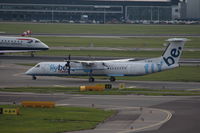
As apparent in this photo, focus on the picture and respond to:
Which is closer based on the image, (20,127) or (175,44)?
(20,127)

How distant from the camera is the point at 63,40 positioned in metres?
141

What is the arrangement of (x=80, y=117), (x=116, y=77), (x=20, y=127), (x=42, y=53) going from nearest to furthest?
(x=20, y=127) → (x=80, y=117) → (x=116, y=77) → (x=42, y=53)

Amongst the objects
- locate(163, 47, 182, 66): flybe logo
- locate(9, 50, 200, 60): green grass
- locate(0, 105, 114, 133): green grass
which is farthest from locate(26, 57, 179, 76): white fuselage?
locate(9, 50, 200, 60): green grass

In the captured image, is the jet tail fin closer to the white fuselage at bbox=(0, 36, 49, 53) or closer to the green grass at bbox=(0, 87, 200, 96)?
the green grass at bbox=(0, 87, 200, 96)

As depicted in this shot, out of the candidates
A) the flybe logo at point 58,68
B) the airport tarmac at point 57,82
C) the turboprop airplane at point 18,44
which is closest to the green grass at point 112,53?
the turboprop airplane at point 18,44

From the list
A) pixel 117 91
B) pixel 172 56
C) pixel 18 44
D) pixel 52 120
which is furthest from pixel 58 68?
pixel 18 44

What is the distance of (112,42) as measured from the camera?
136 m

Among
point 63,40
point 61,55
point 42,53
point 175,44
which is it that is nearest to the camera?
point 175,44

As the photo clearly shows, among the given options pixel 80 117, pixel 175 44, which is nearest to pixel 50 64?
pixel 175 44

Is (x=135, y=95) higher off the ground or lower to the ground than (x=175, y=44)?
lower

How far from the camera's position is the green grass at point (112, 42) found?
5084 inches

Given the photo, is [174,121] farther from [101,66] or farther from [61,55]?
[61,55]

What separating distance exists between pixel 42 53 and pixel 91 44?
17211 millimetres

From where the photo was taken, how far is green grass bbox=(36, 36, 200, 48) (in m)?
129
